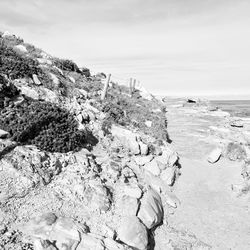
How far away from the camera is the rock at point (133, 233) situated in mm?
8891

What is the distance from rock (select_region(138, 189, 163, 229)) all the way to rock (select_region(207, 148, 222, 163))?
262 inches

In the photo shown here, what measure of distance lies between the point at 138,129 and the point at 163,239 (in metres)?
9.53

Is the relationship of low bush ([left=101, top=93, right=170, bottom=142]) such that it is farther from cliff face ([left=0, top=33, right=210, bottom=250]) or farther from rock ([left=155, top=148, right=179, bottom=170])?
rock ([left=155, top=148, right=179, bottom=170])

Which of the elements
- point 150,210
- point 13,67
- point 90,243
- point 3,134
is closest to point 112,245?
point 90,243

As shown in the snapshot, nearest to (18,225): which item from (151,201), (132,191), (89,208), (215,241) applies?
(89,208)

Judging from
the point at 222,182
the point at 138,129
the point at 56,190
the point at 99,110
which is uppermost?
the point at 99,110

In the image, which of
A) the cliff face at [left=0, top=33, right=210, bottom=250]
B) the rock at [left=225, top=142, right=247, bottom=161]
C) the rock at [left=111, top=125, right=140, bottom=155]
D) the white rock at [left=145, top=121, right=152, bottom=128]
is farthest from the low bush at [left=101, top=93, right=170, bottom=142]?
the rock at [left=225, top=142, right=247, bottom=161]

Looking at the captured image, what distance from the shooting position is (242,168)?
1584cm

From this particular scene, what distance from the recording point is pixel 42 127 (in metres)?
11.6

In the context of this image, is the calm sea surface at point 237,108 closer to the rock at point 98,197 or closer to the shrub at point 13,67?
the shrub at point 13,67

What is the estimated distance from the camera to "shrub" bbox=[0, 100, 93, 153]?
10766 mm

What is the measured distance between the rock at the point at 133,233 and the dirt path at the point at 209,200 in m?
2.47

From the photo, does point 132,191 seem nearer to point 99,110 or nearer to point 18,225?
point 18,225

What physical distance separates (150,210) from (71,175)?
3.71 meters
